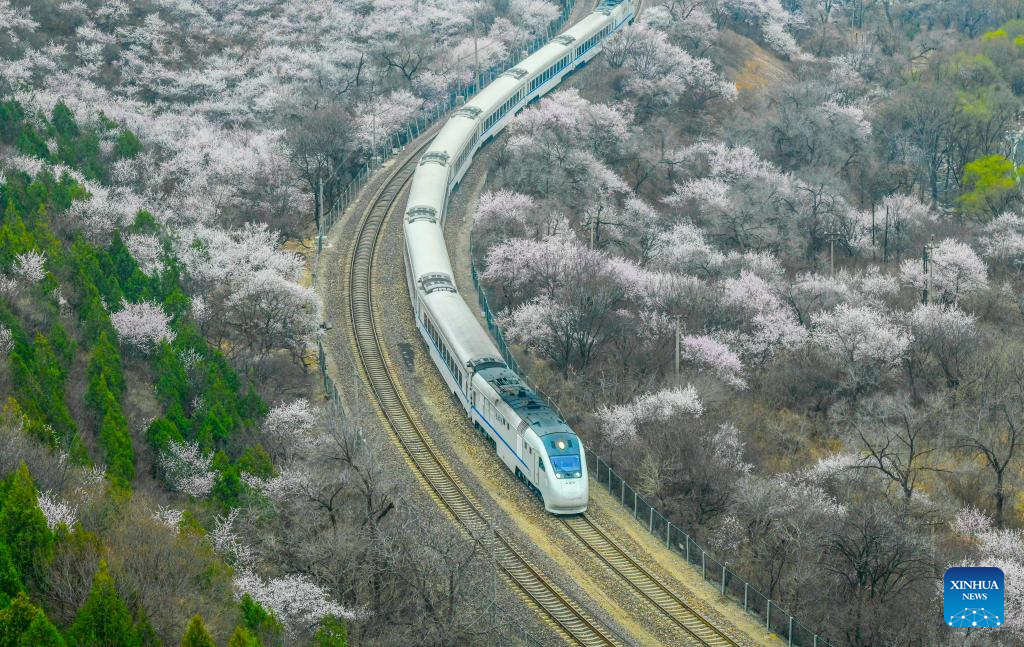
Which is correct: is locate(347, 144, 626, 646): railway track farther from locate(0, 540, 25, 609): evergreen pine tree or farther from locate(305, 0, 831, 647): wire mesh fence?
locate(0, 540, 25, 609): evergreen pine tree

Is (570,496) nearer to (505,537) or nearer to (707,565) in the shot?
(505,537)

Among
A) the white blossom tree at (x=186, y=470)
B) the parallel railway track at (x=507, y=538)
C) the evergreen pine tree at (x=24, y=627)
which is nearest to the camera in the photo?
the evergreen pine tree at (x=24, y=627)

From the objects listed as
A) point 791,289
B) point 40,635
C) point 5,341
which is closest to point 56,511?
point 40,635

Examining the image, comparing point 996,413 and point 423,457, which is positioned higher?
point 423,457

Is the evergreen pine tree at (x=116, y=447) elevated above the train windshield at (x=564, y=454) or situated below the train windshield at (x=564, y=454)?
above

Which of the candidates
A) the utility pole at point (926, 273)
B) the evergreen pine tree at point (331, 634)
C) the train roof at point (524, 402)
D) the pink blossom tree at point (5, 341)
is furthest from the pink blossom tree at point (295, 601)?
the utility pole at point (926, 273)

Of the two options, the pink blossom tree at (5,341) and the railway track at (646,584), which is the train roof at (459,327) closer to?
the railway track at (646,584)
